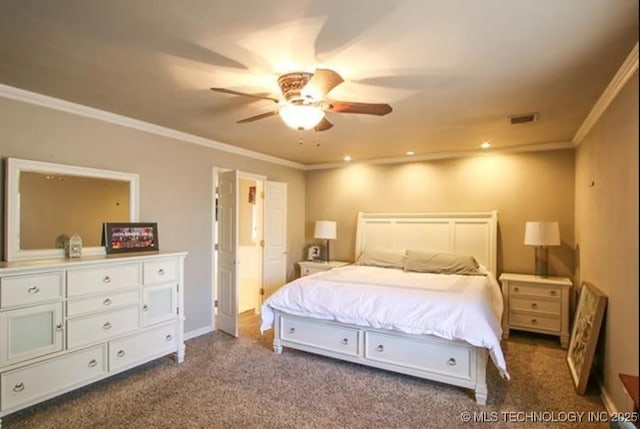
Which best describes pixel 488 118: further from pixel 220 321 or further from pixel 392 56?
pixel 220 321

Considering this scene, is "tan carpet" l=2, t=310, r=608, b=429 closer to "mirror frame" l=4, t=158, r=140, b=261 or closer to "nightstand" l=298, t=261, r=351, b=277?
"mirror frame" l=4, t=158, r=140, b=261

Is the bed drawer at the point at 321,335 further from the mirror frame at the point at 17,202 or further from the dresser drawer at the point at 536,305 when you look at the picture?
the dresser drawer at the point at 536,305

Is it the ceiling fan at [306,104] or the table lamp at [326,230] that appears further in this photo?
the table lamp at [326,230]

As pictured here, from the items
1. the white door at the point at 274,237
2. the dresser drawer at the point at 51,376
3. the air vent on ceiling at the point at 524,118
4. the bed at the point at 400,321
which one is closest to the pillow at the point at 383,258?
the bed at the point at 400,321

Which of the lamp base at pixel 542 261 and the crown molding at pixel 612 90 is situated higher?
the crown molding at pixel 612 90

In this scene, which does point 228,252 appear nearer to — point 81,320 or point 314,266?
point 314,266

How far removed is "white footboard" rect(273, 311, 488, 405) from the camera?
2.87m

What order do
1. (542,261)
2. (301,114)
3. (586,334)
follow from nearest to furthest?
(301,114)
(586,334)
(542,261)

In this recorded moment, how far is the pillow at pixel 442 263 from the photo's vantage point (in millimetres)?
4414

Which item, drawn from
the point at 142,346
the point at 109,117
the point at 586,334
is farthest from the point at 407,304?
the point at 109,117

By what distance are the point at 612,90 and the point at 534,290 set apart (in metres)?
2.47

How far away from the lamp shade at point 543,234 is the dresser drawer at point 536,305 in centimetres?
68

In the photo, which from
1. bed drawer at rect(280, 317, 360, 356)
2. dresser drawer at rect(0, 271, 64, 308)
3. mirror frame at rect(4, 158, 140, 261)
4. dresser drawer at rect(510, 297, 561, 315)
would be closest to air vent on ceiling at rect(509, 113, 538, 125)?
dresser drawer at rect(510, 297, 561, 315)

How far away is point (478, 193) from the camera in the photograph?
4918 millimetres
